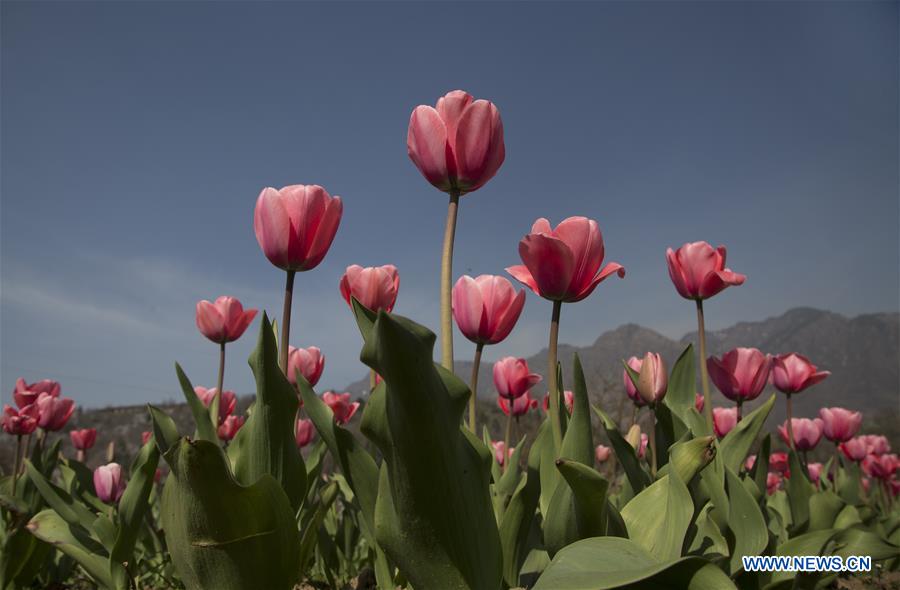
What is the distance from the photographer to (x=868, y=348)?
237 feet


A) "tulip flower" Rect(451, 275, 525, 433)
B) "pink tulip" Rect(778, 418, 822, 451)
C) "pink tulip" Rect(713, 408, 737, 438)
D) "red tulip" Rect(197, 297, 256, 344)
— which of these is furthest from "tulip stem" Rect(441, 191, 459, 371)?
"pink tulip" Rect(778, 418, 822, 451)

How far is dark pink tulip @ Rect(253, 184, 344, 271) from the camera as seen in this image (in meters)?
1.54

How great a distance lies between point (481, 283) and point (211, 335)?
1.42 metres

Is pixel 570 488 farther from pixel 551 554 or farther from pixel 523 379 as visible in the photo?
pixel 523 379

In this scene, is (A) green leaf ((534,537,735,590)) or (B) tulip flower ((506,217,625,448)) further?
(B) tulip flower ((506,217,625,448))

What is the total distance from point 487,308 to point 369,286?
400mm

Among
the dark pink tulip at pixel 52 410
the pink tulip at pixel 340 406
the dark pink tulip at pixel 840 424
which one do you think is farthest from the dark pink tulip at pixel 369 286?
the dark pink tulip at pixel 840 424

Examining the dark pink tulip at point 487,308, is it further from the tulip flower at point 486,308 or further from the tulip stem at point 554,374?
the tulip stem at point 554,374

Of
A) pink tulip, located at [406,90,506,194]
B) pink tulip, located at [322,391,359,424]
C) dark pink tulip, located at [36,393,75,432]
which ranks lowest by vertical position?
dark pink tulip, located at [36,393,75,432]

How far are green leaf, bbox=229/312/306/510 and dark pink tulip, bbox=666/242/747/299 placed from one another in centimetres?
164

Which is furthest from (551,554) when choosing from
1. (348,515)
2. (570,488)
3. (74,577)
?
(74,577)

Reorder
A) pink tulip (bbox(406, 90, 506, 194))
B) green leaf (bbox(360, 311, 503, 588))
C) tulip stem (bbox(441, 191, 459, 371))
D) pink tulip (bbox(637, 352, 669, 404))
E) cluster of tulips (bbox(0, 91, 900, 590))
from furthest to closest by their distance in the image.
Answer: pink tulip (bbox(637, 352, 669, 404)) → pink tulip (bbox(406, 90, 506, 194)) → tulip stem (bbox(441, 191, 459, 371)) → cluster of tulips (bbox(0, 91, 900, 590)) → green leaf (bbox(360, 311, 503, 588))

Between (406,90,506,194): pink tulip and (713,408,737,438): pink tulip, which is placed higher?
(406,90,506,194): pink tulip

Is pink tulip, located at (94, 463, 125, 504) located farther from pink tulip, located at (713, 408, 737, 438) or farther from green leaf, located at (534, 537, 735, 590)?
pink tulip, located at (713, 408, 737, 438)
